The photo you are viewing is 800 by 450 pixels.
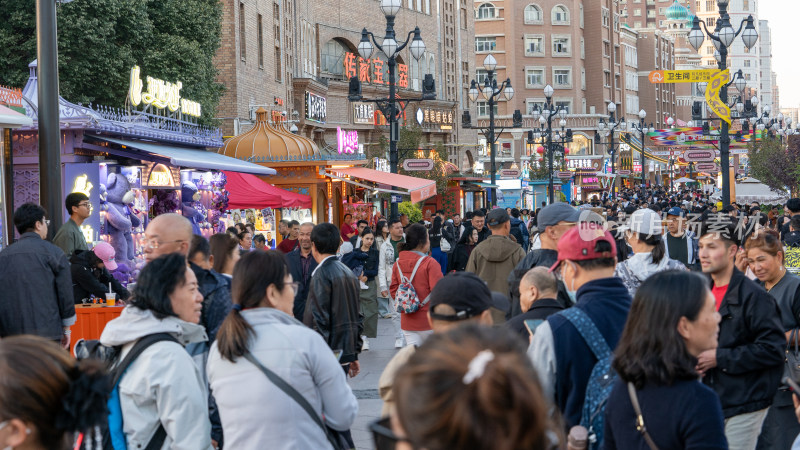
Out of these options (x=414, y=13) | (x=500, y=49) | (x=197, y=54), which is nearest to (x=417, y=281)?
(x=197, y=54)

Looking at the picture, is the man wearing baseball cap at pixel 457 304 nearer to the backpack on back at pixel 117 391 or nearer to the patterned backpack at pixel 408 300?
the backpack on back at pixel 117 391

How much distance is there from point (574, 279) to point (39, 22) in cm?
710

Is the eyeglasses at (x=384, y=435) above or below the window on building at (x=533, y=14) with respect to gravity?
below

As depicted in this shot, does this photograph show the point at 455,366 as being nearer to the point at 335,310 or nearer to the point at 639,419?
the point at 639,419

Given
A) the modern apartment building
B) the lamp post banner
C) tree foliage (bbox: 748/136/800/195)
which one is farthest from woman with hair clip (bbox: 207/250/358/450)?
tree foliage (bbox: 748/136/800/195)

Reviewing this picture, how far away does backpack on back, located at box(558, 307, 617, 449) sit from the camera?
158 inches

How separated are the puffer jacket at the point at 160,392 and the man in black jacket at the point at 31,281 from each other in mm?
4175

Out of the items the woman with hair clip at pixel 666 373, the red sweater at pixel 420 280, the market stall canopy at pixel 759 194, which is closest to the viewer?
the woman with hair clip at pixel 666 373

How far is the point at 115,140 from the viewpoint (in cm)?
1631

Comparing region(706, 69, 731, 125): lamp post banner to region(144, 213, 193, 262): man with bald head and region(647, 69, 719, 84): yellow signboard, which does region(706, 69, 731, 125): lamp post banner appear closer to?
region(647, 69, 719, 84): yellow signboard

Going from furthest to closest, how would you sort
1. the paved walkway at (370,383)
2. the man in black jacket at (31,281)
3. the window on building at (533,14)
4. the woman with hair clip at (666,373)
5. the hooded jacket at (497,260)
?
the window on building at (533,14) < the hooded jacket at (497,260) < the paved walkway at (370,383) < the man in black jacket at (31,281) < the woman with hair clip at (666,373)

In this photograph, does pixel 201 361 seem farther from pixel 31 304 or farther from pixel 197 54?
pixel 197 54

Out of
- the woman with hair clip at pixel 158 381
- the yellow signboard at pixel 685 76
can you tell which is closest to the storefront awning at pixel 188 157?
the yellow signboard at pixel 685 76

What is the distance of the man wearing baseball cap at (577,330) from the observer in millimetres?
4141
